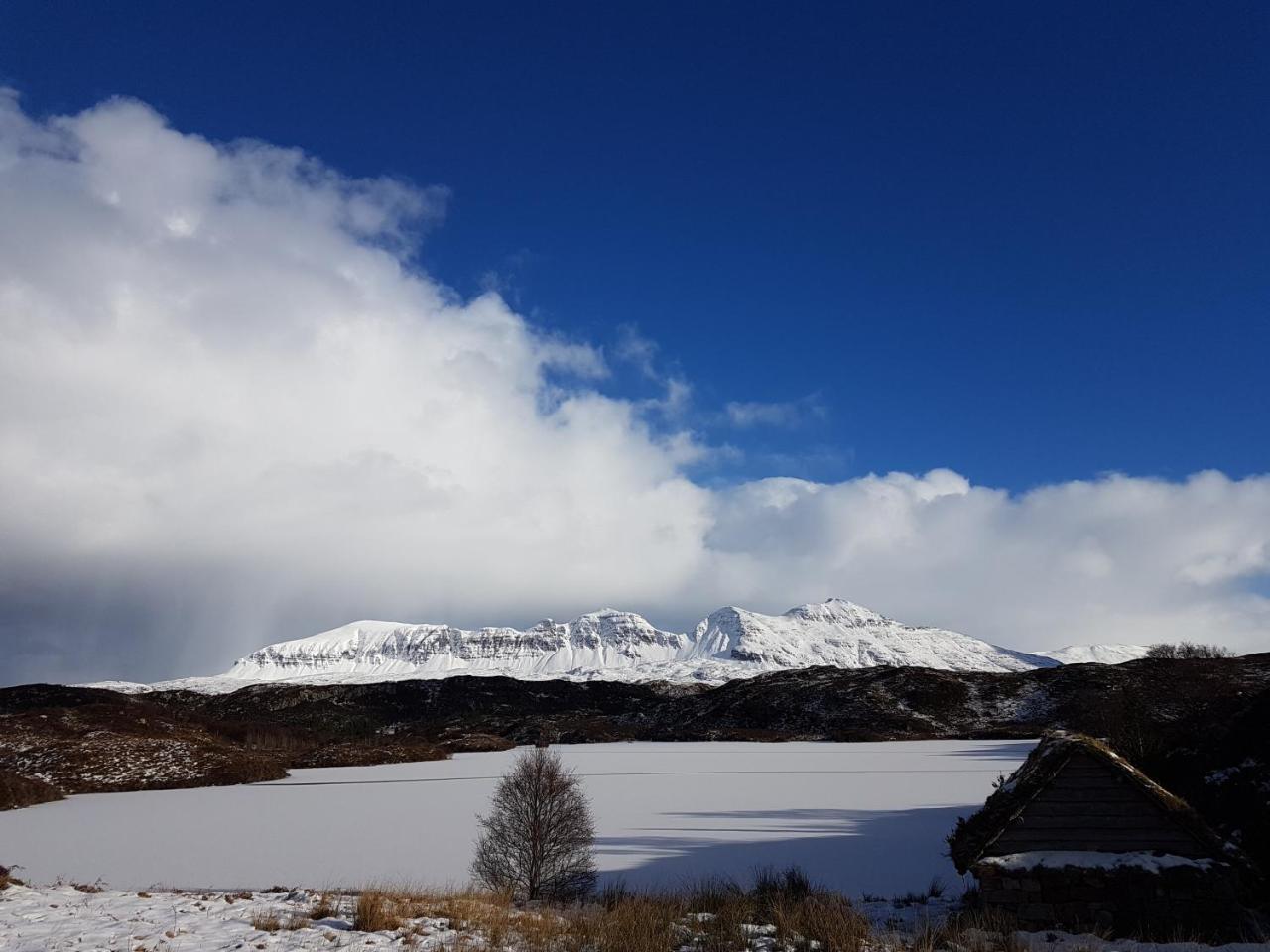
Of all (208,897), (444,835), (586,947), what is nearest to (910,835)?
(444,835)

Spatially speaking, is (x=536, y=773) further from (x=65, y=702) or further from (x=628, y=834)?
(x=65, y=702)

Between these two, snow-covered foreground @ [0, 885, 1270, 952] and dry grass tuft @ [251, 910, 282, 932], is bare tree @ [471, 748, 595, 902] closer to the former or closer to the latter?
snow-covered foreground @ [0, 885, 1270, 952]

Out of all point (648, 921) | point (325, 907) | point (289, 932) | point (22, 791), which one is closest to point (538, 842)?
point (325, 907)

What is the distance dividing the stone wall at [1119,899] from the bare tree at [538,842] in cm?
949

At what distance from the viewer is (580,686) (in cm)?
14462

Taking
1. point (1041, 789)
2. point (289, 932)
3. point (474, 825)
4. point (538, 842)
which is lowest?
point (474, 825)

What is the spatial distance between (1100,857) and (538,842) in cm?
1250

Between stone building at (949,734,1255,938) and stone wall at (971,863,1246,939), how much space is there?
0.6 inches

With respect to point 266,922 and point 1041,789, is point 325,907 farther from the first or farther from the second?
point 1041,789

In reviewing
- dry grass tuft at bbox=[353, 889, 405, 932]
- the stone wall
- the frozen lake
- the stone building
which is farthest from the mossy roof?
dry grass tuft at bbox=[353, 889, 405, 932]

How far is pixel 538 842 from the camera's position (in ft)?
65.0

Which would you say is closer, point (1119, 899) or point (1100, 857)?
point (1119, 899)

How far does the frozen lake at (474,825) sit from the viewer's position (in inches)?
837

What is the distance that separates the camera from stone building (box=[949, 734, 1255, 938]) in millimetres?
13805
